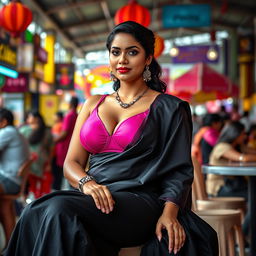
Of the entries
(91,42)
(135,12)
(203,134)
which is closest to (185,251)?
(203,134)

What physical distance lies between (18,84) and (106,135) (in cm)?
853

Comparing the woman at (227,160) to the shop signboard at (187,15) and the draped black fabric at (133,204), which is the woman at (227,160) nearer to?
the draped black fabric at (133,204)

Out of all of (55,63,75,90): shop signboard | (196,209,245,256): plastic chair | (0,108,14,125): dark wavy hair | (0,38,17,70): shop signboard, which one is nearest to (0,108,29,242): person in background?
(0,108,14,125): dark wavy hair

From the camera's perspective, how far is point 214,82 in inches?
455

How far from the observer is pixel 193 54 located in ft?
56.0

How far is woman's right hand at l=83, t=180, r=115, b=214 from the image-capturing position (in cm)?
191

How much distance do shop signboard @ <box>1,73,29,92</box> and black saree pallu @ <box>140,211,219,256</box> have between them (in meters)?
8.51

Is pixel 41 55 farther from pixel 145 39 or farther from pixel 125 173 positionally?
pixel 125 173

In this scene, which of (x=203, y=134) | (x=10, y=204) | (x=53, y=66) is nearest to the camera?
(x=10, y=204)

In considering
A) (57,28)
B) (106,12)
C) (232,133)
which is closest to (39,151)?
(232,133)

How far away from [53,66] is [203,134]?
32.8 feet

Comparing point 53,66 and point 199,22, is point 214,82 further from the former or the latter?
point 53,66

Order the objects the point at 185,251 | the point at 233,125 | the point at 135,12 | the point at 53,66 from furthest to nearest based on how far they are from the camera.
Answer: the point at 53,66 < the point at 135,12 < the point at 233,125 < the point at 185,251

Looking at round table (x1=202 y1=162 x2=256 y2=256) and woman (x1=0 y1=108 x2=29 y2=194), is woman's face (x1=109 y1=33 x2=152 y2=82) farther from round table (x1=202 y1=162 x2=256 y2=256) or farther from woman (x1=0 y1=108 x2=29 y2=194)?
woman (x1=0 y1=108 x2=29 y2=194)
